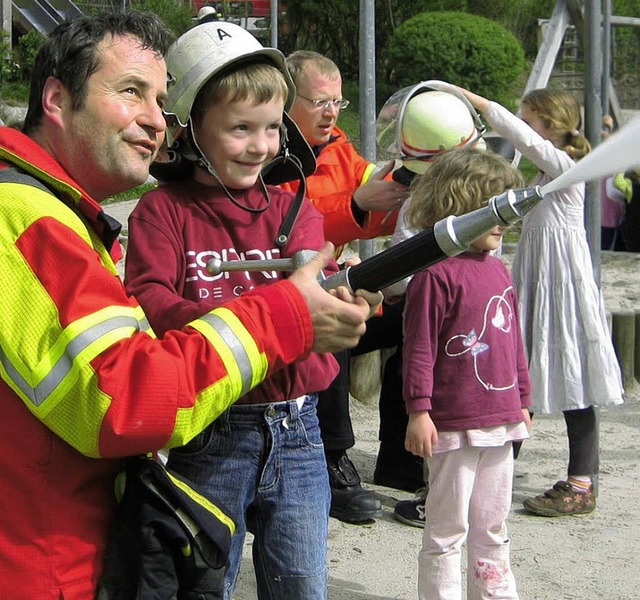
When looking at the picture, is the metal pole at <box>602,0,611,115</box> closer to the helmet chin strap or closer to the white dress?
the white dress

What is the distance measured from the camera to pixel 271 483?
279cm

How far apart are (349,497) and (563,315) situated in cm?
126

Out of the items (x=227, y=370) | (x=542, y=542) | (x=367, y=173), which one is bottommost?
(x=542, y=542)

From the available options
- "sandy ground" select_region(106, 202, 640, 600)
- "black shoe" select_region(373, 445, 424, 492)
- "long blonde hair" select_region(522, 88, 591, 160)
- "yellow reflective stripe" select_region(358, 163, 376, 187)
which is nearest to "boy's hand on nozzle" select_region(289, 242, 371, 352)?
"sandy ground" select_region(106, 202, 640, 600)

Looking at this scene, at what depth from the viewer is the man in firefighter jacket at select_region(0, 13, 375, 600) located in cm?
186

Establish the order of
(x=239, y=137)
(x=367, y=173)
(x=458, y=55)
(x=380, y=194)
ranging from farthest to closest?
1. (x=458, y=55)
2. (x=367, y=173)
3. (x=380, y=194)
4. (x=239, y=137)

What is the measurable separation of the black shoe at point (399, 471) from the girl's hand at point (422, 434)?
159 cm

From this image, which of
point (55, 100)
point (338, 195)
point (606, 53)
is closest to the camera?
point (55, 100)

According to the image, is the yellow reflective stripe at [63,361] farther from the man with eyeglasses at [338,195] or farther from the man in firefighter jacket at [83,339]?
the man with eyeglasses at [338,195]

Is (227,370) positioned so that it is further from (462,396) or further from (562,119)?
(562,119)

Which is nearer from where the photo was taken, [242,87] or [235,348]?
[235,348]

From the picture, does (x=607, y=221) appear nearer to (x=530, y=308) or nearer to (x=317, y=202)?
(x=530, y=308)

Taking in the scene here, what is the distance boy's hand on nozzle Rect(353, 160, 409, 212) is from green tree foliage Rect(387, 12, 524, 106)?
15077 millimetres

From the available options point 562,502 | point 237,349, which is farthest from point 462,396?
point 237,349
